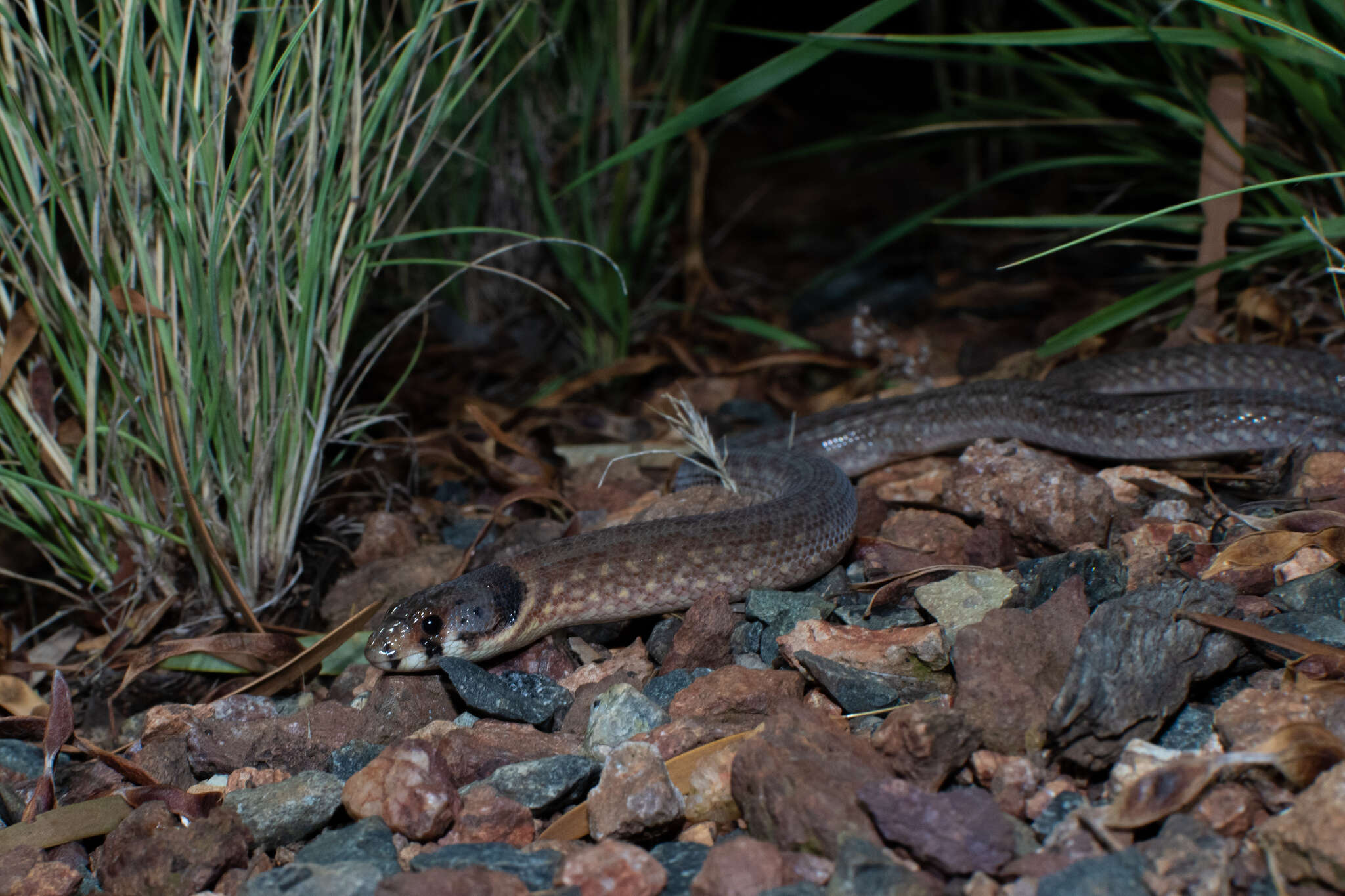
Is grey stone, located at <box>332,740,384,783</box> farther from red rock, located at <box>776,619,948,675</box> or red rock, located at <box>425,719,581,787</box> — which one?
red rock, located at <box>776,619,948,675</box>

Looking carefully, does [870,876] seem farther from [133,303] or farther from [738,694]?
[133,303]

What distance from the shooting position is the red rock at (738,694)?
2629 mm

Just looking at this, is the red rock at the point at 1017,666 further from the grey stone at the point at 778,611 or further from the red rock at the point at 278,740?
the red rock at the point at 278,740

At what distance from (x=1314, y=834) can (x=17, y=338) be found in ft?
12.2

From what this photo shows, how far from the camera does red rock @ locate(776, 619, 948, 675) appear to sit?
2.65 m

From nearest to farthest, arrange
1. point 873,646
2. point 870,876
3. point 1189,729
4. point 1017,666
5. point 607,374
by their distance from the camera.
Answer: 1. point 870,876
2. point 1189,729
3. point 1017,666
4. point 873,646
5. point 607,374

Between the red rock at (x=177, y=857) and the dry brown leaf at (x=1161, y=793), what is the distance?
1851 mm

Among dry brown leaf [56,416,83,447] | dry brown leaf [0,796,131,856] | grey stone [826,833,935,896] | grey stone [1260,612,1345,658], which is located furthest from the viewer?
dry brown leaf [56,416,83,447]

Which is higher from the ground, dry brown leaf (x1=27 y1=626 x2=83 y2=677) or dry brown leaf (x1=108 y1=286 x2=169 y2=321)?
dry brown leaf (x1=108 y1=286 x2=169 y2=321)

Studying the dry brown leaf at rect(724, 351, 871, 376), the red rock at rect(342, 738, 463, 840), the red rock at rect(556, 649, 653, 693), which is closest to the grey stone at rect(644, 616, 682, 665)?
the red rock at rect(556, 649, 653, 693)

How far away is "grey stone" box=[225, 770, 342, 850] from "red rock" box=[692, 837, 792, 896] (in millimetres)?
974

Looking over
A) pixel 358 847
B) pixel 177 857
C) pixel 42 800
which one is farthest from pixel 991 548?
pixel 42 800

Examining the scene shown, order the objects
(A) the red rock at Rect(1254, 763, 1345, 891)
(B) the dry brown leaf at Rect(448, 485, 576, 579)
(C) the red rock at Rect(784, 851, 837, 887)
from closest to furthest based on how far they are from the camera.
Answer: (A) the red rock at Rect(1254, 763, 1345, 891) < (C) the red rock at Rect(784, 851, 837, 887) < (B) the dry brown leaf at Rect(448, 485, 576, 579)

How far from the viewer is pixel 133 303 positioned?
9.98ft
